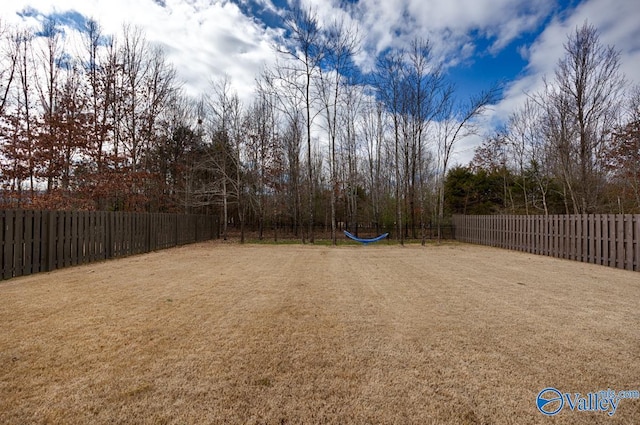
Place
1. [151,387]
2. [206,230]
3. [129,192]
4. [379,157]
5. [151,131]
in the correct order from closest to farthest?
1. [151,387]
2. [129,192]
3. [151,131]
4. [206,230]
5. [379,157]

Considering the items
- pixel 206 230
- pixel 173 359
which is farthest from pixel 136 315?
pixel 206 230

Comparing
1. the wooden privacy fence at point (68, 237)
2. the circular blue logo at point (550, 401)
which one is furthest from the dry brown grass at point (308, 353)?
the wooden privacy fence at point (68, 237)

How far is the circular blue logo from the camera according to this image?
71.4 inches

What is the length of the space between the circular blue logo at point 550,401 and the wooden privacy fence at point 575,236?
8172mm

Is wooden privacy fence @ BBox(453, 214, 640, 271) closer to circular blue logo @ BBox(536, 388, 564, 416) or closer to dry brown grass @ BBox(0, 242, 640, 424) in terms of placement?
dry brown grass @ BBox(0, 242, 640, 424)

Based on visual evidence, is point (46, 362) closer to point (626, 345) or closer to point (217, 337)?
point (217, 337)

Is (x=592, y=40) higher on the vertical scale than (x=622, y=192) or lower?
higher

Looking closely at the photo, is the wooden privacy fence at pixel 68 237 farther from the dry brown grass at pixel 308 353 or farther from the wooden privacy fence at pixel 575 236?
the wooden privacy fence at pixel 575 236

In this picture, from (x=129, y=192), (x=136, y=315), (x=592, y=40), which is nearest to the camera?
(x=136, y=315)

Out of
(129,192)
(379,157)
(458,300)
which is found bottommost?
(458,300)

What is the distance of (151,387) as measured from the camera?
1.99m

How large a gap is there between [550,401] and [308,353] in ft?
5.48

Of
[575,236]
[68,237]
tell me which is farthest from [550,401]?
[575,236]

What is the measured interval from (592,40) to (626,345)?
1430 cm
